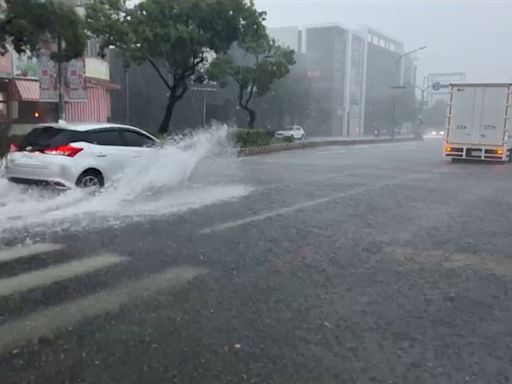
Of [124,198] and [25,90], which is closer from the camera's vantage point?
[124,198]

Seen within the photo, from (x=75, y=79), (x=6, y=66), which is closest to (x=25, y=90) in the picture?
(x=6, y=66)

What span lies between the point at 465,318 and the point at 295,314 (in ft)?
4.54

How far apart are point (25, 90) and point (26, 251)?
19.1 meters

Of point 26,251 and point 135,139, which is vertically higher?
point 135,139

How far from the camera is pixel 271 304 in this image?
4656 mm

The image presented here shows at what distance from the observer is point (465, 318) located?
4441 millimetres

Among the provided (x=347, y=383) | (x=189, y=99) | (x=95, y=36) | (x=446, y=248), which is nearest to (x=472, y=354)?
(x=347, y=383)

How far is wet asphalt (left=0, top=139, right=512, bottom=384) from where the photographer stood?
11.5ft

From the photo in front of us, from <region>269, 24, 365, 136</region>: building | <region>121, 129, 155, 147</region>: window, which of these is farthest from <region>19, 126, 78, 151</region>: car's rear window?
<region>269, 24, 365, 136</region>: building

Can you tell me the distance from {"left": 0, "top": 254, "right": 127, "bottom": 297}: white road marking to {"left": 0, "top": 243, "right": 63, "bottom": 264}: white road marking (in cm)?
60

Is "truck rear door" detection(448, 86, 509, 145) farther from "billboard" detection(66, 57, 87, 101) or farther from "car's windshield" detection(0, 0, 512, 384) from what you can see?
"billboard" detection(66, 57, 87, 101)

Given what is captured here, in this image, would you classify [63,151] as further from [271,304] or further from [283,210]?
[271,304]

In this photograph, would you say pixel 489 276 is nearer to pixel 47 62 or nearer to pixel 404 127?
pixel 47 62

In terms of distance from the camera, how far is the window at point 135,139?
1073 cm
